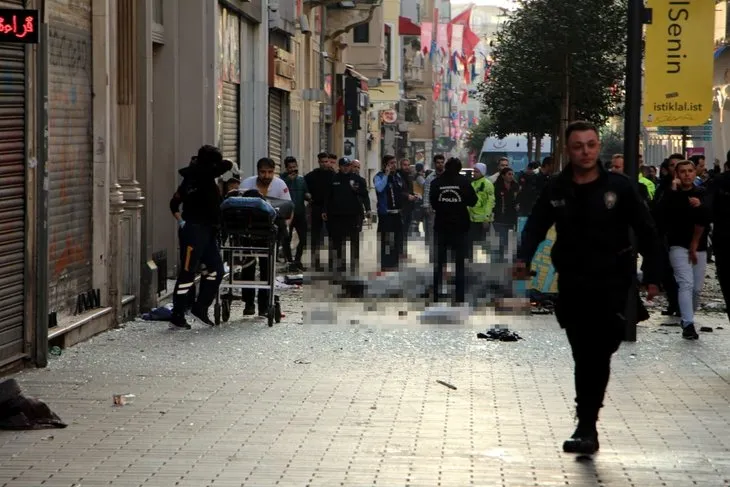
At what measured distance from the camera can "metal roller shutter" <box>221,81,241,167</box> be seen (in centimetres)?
2567

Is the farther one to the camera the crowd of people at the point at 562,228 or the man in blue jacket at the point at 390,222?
the man in blue jacket at the point at 390,222

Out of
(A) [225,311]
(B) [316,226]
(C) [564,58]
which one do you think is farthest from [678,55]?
(C) [564,58]

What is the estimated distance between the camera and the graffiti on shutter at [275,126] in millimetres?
32500

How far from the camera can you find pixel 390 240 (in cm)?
2595

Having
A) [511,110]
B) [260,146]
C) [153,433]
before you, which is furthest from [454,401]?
[511,110]

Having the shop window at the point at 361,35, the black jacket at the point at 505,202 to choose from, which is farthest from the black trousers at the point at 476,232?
the shop window at the point at 361,35

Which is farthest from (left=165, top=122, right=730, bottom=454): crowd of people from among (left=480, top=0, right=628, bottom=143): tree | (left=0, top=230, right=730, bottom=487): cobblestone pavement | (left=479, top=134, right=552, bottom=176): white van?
(left=479, top=134, right=552, bottom=176): white van

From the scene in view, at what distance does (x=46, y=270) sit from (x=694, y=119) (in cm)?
934

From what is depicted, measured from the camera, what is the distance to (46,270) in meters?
12.7

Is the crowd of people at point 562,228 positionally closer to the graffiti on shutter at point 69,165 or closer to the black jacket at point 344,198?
the black jacket at point 344,198

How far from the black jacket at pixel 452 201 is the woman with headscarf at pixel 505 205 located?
9.62m

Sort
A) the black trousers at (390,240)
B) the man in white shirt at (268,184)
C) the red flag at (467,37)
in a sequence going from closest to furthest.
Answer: the man in white shirt at (268,184)
the black trousers at (390,240)
the red flag at (467,37)

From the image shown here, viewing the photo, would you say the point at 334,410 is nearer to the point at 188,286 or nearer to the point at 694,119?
the point at 188,286

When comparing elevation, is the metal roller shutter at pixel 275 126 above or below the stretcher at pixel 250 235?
above
